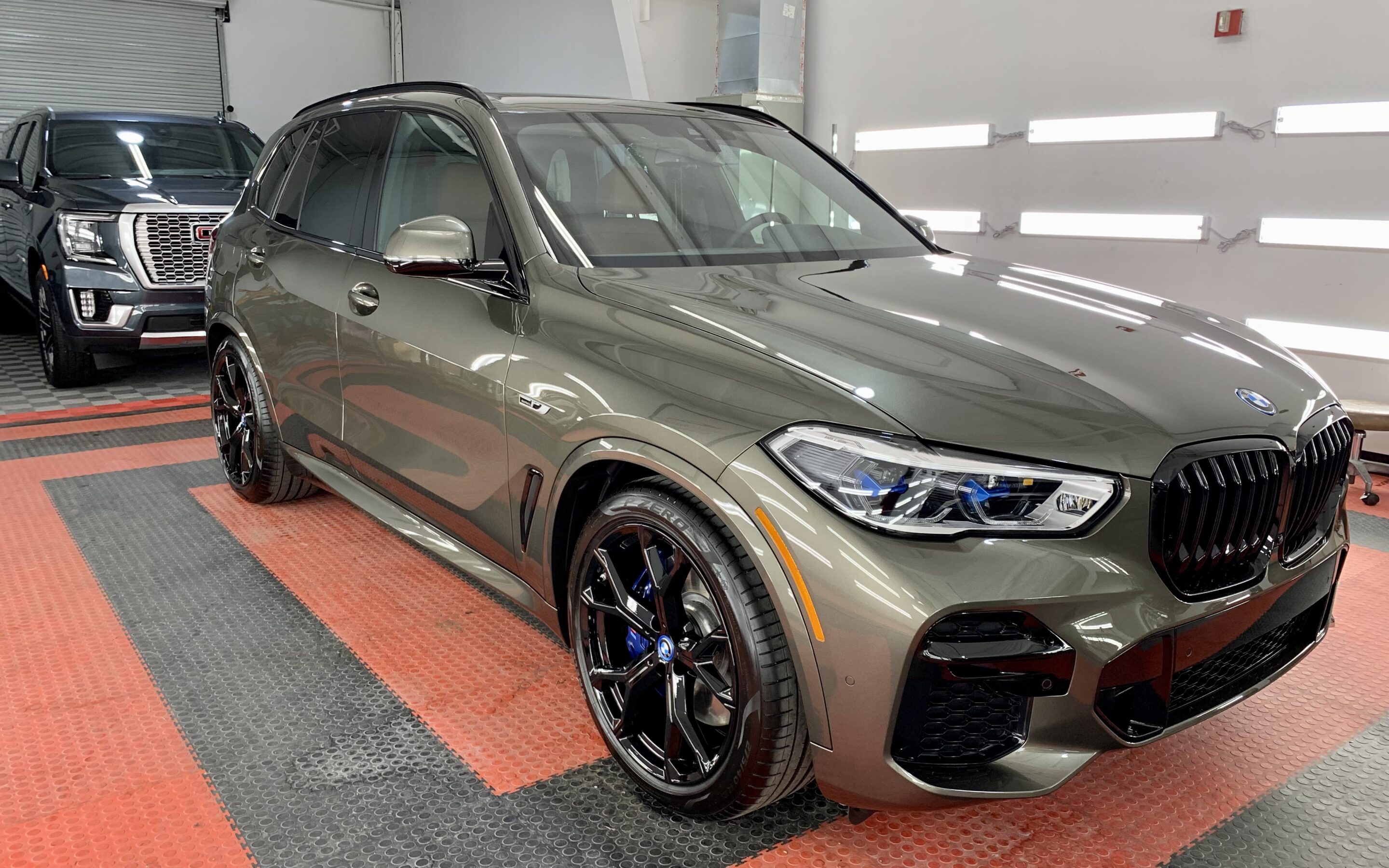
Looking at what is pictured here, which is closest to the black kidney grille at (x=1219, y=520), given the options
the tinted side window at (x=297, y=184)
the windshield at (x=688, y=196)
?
the windshield at (x=688, y=196)

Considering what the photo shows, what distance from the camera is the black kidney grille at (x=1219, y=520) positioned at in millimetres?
1576

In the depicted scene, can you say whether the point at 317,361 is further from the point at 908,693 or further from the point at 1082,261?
the point at 1082,261

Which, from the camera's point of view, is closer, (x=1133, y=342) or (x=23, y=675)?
(x=1133, y=342)

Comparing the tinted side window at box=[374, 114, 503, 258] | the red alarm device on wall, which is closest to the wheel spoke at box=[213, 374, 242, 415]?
the tinted side window at box=[374, 114, 503, 258]

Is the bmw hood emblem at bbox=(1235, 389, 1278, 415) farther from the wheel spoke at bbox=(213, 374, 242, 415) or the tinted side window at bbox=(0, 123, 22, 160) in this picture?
the tinted side window at bbox=(0, 123, 22, 160)

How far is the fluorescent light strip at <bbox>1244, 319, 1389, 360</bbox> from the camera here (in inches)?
182

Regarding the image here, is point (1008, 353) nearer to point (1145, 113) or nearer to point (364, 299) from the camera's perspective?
point (364, 299)

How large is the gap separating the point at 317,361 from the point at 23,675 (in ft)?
3.61

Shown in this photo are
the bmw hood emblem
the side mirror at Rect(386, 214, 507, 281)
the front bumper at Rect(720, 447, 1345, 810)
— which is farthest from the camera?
the side mirror at Rect(386, 214, 507, 281)

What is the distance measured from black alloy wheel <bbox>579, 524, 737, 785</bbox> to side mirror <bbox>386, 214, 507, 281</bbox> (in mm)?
714

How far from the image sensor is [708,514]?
68.9 inches

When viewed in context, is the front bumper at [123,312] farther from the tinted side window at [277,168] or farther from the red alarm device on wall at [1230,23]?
the red alarm device on wall at [1230,23]

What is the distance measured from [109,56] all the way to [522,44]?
5265 mm

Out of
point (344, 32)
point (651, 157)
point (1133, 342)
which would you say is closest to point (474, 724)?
point (651, 157)
